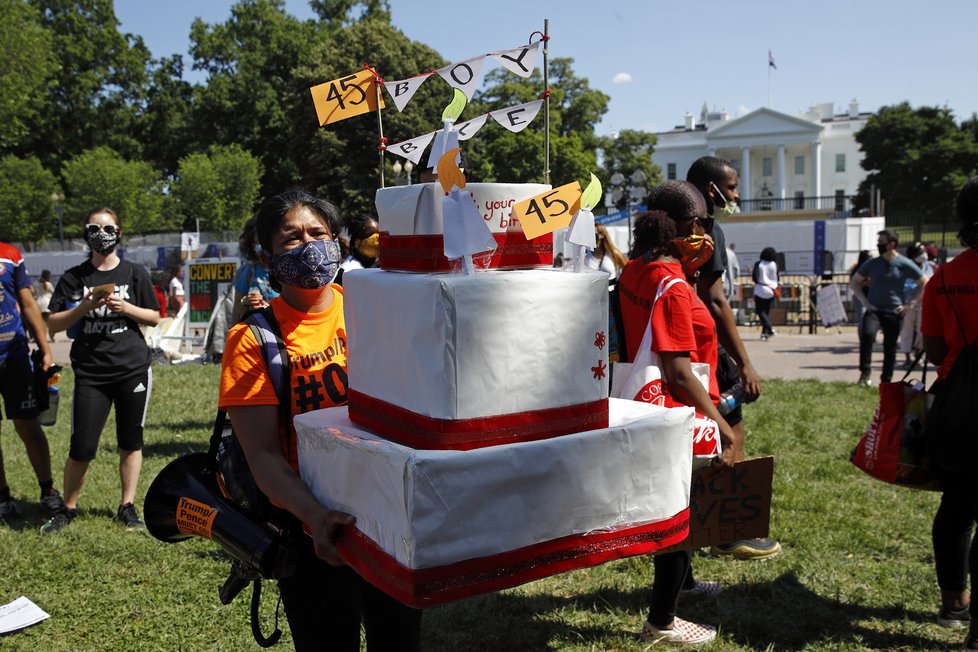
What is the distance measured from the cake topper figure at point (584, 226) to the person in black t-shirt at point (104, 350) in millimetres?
3930

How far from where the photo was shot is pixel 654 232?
3.44 metres

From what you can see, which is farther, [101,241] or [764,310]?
[764,310]

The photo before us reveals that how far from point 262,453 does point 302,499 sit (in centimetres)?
24

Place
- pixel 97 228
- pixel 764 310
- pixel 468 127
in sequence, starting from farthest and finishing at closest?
pixel 764 310, pixel 97 228, pixel 468 127

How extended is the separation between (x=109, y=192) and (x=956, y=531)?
1935 inches

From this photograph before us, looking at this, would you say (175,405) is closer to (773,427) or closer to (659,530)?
(773,427)

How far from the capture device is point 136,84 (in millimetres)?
58562

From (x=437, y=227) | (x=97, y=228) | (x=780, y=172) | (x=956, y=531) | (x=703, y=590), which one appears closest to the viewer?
(x=437, y=227)

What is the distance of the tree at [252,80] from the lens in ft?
180

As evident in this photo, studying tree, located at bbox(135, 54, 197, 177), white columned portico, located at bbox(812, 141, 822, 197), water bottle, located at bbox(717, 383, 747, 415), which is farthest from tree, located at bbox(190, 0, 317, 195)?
white columned portico, located at bbox(812, 141, 822, 197)

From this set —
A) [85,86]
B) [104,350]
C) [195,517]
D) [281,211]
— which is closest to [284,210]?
[281,211]

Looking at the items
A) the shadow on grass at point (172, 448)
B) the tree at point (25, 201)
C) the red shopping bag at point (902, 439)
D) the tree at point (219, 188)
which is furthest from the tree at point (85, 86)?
the red shopping bag at point (902, 439)

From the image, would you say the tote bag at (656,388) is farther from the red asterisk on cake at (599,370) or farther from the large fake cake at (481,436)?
the red asterisk on cake at (599,370)

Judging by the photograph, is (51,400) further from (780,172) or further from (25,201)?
(780,172)
